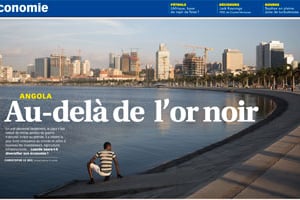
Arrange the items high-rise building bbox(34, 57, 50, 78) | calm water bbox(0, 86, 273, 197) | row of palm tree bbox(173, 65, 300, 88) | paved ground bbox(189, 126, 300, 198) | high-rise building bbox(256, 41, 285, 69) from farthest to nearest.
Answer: high-rise building bbox(34, 57, 50, 78), high-rise building bbox(256, 41, 285, 69), row of palm tree bbox(173, 65, 300, 88), calm water bbox(0, 86, 273, 197), paved ground bbox(189, 126, 300, 198)

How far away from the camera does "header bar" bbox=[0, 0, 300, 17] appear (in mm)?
6133

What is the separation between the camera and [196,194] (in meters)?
6.01

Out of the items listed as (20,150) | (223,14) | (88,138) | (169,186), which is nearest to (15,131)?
(20,150)

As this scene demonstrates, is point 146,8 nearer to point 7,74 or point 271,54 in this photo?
point 271,54

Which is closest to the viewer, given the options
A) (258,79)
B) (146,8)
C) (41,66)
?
(146,8)

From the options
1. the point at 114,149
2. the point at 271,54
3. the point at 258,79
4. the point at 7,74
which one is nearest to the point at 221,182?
the point at 114,149

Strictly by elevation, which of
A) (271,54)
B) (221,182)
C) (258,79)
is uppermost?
(271,54)

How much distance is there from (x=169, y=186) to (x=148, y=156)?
288 inches

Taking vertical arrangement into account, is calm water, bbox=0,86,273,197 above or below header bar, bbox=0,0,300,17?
below

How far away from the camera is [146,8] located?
6102 mm

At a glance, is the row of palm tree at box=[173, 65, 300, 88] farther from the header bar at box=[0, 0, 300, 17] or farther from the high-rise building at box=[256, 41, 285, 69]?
the header bar at box=[0, 0, 300, 17]

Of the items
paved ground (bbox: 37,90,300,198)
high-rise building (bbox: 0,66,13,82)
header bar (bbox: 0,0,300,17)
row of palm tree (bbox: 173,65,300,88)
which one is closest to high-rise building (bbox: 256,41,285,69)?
row of palm tree (bbox: 173,65,300,88)

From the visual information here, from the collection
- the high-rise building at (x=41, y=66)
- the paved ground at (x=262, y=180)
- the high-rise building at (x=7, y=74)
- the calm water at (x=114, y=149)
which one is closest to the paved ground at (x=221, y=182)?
the paved ground at (x=262, y=180)

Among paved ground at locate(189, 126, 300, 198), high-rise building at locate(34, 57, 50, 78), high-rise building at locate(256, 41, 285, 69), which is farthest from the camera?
high-rise building at locate(34, 57, 50, 78)
